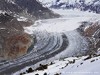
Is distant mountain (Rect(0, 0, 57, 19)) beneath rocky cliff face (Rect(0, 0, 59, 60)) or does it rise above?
above

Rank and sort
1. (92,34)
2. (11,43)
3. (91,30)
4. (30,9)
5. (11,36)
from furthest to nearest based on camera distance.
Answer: (30,9) → (91,30) → (92,34) → (11,36) → (11,43)

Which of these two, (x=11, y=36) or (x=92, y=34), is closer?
(x=11, y=36)

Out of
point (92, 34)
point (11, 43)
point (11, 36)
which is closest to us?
point (11, 43)

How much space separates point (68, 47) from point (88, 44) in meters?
8.28

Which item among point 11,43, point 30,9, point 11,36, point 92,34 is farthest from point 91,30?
point 30,9

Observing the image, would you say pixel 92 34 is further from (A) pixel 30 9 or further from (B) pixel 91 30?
(A) pixel 30 9

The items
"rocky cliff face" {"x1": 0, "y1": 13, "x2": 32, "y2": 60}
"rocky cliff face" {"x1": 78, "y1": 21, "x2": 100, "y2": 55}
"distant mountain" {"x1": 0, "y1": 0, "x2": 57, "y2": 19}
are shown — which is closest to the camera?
"rocky cliff face" {"x1": 0, "y1": 13, "x2": 32, "y2": 60}

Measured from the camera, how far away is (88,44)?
9788 centimetres

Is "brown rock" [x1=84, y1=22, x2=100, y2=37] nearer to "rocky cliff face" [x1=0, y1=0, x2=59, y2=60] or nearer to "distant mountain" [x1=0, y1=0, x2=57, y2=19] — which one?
"rocky cliff face" [x1=0, y1=0, x2=59, y2=60]

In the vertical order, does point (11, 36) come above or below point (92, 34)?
above

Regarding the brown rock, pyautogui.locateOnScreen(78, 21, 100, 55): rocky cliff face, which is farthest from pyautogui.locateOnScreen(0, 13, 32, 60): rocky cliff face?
the brown rock

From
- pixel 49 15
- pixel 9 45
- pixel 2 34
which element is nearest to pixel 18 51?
pixel 9 45

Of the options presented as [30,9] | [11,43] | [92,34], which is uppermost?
[30,9]

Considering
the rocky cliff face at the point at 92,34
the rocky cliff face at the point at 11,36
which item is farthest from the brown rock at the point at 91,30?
the rocky cliff face at the point at 11,36
